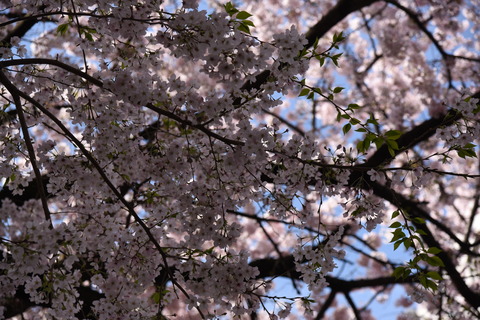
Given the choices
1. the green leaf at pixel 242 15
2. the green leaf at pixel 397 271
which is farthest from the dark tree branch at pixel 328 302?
the green leaf at pixel 242 15

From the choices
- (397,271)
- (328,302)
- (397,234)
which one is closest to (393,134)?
(397,234)

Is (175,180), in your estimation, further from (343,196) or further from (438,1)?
(438,1)

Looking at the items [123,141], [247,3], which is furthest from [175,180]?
[247,3]

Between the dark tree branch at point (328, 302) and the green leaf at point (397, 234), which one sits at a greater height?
the dark tree branch at point (328, 302)

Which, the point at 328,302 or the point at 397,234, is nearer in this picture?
the point at 397,234

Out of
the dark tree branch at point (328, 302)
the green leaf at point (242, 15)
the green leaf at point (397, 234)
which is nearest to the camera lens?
the green leaf at point (397, 234)

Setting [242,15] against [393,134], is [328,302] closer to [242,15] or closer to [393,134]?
[393,134]

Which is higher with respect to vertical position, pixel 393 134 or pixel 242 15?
pixel 242 15

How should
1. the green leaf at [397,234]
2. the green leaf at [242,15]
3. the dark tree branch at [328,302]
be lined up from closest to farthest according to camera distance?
the green leaf at [397,234], the green leaf at [242,15], the dark tree branch at [328,302]

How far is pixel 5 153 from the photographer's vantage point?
3.89 meters

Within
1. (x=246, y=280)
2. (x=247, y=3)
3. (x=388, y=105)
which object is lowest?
(x=246, y=280)

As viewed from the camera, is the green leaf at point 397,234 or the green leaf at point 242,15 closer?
the green leaf at point 397,234

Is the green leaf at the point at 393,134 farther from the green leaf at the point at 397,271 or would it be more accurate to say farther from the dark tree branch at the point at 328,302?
the dark tree branch at the point at 328,302

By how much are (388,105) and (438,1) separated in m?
2.48
